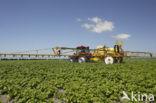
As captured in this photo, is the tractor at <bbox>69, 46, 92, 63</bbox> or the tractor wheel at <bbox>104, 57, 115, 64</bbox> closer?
the tractor wheel at <bbox>104, 57, 115, 64</bbox>

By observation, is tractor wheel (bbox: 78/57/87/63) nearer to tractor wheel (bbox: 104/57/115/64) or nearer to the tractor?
the tractor

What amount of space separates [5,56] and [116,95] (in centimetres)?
2806

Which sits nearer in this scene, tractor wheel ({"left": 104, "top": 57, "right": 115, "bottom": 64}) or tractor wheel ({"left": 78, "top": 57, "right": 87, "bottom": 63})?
tractor wheel ({"left": 104, "top": 57, "right": 115, "bottom": 64})

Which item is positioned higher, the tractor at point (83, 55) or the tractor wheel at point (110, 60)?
the tractor at point (83, 55)

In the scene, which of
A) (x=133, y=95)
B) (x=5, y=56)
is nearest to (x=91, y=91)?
(x=133, y=95)

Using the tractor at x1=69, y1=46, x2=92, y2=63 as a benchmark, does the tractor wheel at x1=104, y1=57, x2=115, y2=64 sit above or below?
below

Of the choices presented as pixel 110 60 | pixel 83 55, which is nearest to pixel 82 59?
pixel 83 55

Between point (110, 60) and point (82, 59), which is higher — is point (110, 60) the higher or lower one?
the lower one

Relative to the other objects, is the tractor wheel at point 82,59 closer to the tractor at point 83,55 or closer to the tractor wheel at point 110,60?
the tractor at point 83,55

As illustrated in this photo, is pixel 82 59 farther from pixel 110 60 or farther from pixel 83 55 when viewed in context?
pixel 110 60

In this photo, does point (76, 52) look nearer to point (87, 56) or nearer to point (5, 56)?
point (87, 56)

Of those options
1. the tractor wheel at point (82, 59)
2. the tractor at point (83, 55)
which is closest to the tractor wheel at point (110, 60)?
the tractor at point (83, 55)

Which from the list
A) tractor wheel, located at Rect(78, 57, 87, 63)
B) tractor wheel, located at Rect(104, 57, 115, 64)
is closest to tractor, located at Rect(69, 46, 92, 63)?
tractor wheel, located at Rect(78, 57, 87, 63)

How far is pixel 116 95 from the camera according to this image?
5.28 metres
